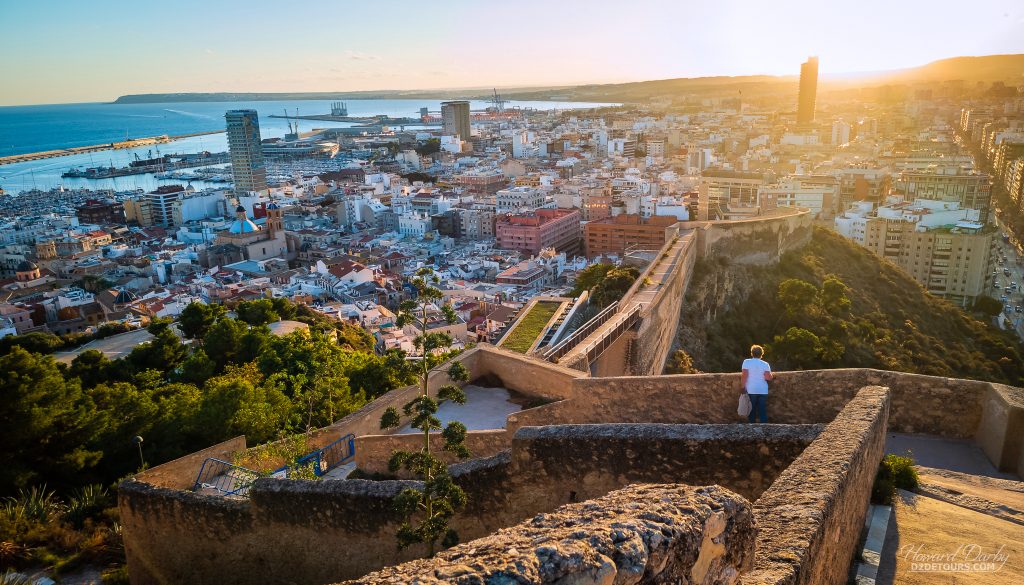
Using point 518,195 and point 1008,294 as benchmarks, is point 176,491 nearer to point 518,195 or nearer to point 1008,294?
point 1008,294

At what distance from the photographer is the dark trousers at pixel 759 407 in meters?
5.29

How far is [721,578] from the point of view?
92.0 inches

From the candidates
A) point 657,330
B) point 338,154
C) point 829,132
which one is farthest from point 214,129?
point 657,330

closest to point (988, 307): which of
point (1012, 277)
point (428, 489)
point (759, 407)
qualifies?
point (1012, 277)

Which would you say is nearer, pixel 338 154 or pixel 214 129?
pixel 338 154

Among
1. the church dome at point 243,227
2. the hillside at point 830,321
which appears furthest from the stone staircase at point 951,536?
the church dome at point 243,227

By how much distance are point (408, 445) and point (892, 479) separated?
368 centimetres

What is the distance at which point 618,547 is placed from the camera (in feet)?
6.64

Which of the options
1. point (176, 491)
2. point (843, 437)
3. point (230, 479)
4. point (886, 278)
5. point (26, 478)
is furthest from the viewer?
point (886, 278)

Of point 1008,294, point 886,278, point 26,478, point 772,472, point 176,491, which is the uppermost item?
point 772,472

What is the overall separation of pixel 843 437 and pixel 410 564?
98.6 inches

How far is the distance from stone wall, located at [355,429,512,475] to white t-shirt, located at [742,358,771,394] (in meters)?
1.84

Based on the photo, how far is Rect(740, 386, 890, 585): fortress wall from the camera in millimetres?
2635

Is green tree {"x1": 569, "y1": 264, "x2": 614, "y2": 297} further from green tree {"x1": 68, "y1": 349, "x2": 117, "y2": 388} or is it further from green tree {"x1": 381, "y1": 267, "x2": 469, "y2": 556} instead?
green tree {"x1": 381, "y1": 267, "x2": 469, "y2": 556}
